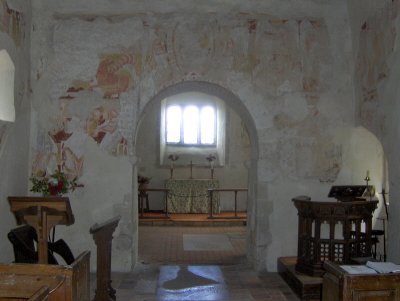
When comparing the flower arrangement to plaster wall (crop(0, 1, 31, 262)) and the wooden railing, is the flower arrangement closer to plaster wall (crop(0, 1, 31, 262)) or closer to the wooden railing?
plaster wall (crop(0, 1, 31, 262))

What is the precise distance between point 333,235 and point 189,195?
828cm

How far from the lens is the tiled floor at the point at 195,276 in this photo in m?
6.30

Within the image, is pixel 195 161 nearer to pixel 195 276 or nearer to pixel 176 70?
pixel 176 70

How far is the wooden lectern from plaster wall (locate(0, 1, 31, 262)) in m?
0.77

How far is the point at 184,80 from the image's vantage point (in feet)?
25.2

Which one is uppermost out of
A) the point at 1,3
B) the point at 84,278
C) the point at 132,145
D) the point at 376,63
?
the point at 1,3

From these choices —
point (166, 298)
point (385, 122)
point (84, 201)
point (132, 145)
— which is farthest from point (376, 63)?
point (84, 201)

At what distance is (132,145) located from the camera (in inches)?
299

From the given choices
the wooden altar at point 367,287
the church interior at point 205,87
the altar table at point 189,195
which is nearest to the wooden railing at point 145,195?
the altar table at point 189,195

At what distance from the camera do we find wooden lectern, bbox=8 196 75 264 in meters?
5.49

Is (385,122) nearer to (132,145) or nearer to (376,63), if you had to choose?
(376,63)

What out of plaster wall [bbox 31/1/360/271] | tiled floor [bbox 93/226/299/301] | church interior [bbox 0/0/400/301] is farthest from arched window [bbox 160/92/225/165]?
plaster wall [bbox 31/1/360/271]

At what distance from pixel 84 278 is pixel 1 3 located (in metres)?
4.24

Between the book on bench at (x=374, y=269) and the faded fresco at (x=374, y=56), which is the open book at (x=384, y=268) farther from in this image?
the faded fresco at (x=374, y=56)
